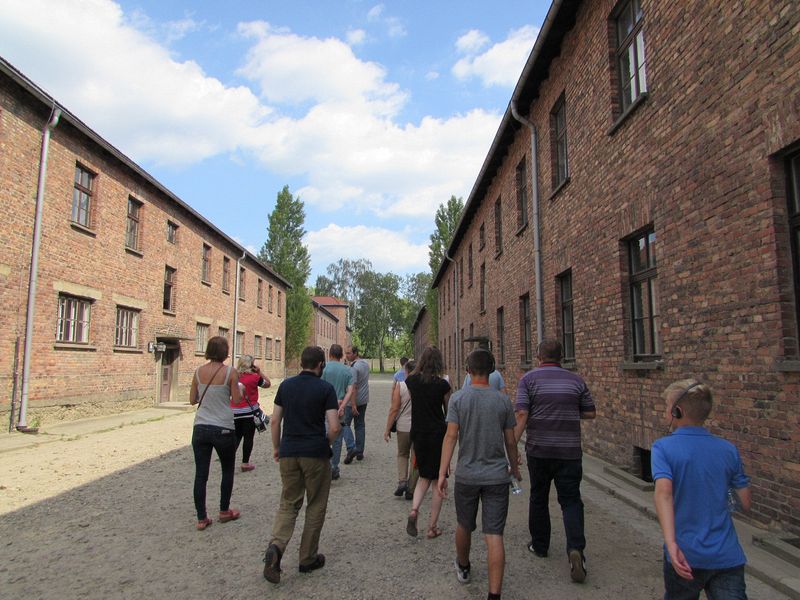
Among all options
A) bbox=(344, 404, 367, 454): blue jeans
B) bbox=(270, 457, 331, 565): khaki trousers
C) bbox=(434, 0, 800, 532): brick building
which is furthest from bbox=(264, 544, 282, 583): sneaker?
bbox=(344, 404, 367, 454): blue jeans

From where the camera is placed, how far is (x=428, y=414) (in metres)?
5.19

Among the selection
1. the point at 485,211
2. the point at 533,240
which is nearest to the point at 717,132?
the point at 533,240

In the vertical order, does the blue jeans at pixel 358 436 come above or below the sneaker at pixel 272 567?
above

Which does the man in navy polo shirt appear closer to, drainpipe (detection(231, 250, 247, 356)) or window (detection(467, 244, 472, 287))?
window (detection(467, 244, 472, 287))

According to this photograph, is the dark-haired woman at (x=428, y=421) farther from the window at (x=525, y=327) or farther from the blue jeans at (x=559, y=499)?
the window at (x=525, y=327)

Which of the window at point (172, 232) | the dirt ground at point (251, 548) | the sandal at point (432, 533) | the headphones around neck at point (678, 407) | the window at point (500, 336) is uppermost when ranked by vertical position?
the window at point (172, 232)

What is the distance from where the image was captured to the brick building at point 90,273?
1212cm

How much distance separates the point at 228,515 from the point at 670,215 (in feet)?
18.0

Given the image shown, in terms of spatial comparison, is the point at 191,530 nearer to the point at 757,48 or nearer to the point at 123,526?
the point at 123,526

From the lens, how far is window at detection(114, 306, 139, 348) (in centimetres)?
1659

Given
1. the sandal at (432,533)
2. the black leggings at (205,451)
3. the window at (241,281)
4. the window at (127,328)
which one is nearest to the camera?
the sandal at (432,533)

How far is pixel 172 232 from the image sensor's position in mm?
21219

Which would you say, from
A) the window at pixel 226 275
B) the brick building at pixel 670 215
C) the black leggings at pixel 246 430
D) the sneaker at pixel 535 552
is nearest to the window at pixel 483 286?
Answer: the brick building at pixel 670 215

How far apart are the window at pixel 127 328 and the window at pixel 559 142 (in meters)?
12.9
